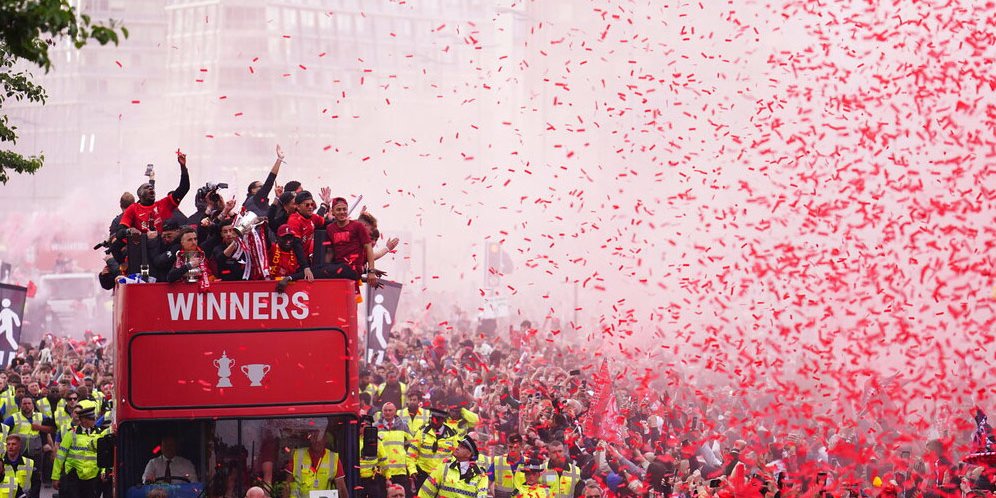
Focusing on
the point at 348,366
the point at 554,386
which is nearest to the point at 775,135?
the point at 554,386

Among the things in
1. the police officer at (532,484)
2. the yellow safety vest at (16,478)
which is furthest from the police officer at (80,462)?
the police officer at (532,484)

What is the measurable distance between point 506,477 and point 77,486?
530 cm

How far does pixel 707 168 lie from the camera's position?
178 ft

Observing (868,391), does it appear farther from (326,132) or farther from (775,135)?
(326,132)

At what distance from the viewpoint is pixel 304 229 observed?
1364cm

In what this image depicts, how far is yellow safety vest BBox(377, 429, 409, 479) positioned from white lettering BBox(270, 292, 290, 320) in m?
4.28

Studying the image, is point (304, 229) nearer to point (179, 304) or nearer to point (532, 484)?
point (179, 304)

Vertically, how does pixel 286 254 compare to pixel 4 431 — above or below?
above

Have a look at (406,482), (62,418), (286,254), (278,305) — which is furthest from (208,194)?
(62,418)

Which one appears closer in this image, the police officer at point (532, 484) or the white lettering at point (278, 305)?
the white lettering at point (278, 305)

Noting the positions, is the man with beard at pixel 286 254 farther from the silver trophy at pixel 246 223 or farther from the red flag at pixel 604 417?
the red flag at pixel 604 417

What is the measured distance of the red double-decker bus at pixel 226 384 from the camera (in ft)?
41.3

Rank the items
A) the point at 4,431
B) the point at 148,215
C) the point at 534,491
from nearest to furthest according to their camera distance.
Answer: the point at 148,215
the point at 534,491
the point at 4,431

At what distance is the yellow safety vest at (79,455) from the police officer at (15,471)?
1.07ft
